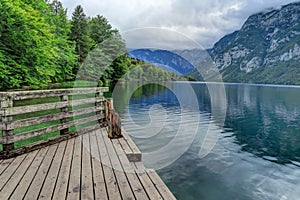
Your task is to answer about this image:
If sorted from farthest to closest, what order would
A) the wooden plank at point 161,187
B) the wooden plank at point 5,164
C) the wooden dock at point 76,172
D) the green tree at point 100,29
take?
1. the green tree at point 100,29
2. the wooden plank at point 5,164
3. the wooden dock at point 76,172
4. the wooden plank at point 161,187

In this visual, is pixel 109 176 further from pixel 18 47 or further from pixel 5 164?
pixel 18 47

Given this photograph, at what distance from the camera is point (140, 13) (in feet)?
47.4

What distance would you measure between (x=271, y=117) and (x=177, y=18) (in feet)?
62.3

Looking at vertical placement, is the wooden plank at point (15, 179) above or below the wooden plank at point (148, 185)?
above

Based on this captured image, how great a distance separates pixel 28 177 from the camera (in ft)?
14.9

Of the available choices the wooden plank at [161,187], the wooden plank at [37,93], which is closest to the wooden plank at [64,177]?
the wooden plank at [161,187]

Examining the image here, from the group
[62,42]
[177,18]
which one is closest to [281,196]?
[177,18]

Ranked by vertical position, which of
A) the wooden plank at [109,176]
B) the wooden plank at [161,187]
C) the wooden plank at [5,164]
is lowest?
the wooden plank at [161,187]

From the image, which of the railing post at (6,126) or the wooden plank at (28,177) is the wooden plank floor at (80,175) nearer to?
the wooden plank at (28,177)

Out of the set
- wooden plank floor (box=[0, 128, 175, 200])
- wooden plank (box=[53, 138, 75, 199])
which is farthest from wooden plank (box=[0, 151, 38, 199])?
wooden plank (box=[53, 138, 75, 199])

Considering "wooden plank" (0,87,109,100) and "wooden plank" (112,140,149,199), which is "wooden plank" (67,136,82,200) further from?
"wooden plank" (0,87,109,100)

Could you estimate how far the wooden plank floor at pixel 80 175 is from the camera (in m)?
3.84

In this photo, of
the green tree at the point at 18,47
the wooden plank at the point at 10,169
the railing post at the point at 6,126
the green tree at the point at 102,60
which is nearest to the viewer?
the wooden plank at the point at 10,169

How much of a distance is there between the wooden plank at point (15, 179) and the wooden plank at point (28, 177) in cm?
8
